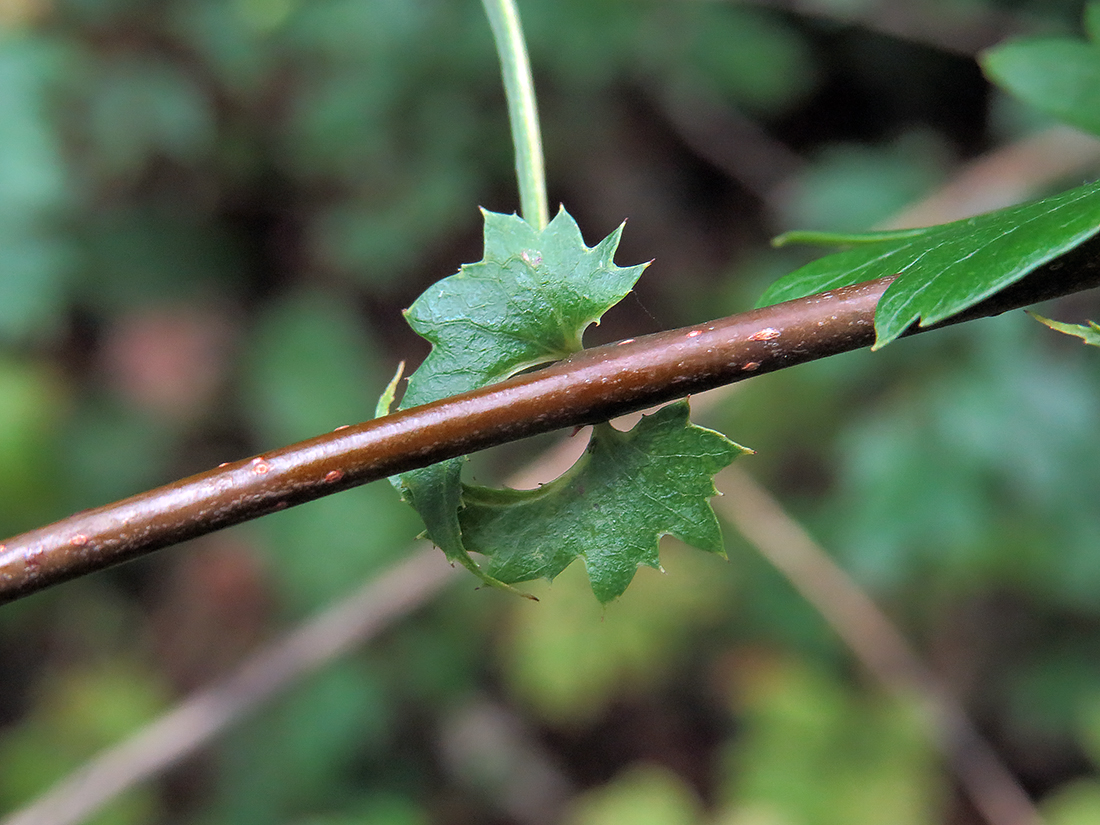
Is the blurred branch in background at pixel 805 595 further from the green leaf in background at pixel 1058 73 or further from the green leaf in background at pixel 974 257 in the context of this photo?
the green leaf in background at pixel 974 257

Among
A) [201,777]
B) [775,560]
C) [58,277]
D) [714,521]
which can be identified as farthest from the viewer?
[201,777]

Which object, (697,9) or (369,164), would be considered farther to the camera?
(369,164)

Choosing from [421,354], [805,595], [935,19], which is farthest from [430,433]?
[421,354]

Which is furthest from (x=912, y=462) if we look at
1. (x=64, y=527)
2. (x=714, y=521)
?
(x=64, y=527)

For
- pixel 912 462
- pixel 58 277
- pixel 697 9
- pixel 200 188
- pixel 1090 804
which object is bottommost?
pixel 1090 804

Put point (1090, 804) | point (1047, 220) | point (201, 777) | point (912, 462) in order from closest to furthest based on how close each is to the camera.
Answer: point (1047, 220) < point (912, 462) < point (1090, 804) < point (201, 777)

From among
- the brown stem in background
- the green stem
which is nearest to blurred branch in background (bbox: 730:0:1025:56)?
the green stem

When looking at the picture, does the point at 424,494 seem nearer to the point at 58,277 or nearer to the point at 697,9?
the point at 58,277

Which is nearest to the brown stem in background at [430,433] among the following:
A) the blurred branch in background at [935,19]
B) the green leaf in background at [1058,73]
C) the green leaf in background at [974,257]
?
the green leaf in background at [974,257]
